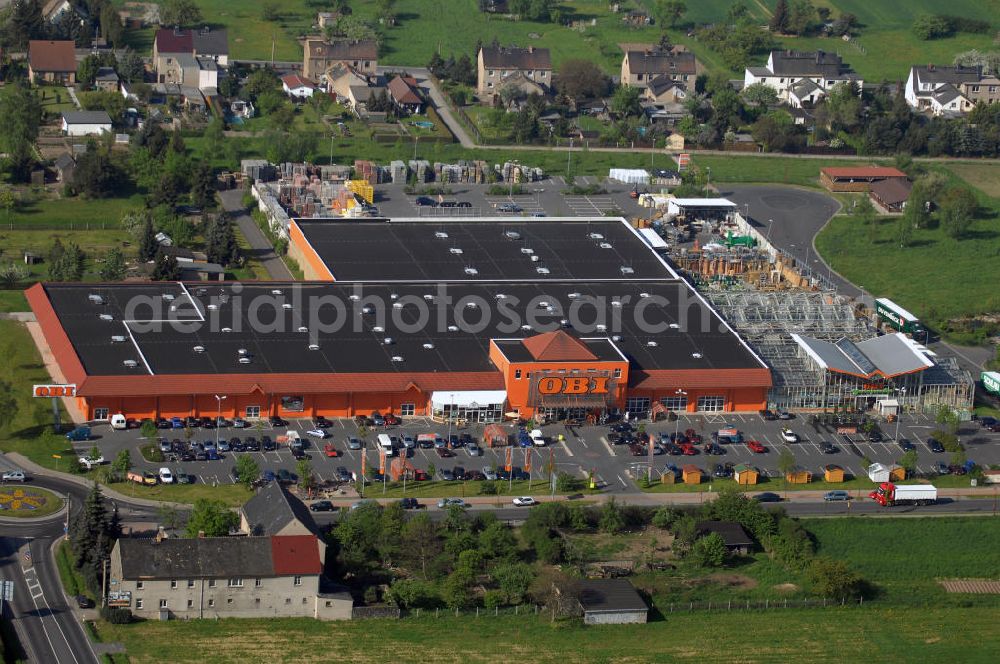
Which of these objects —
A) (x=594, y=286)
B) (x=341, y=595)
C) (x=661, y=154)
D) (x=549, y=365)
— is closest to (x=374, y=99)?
(x=661, y=154)

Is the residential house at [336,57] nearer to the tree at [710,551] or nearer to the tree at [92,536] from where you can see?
the tree at [710,551]

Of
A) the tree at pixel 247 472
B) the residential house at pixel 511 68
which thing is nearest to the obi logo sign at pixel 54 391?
the tree at pixel 247 472

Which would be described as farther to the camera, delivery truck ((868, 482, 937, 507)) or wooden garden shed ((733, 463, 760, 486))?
wooden garden shed ((733, 463, 760, 486))

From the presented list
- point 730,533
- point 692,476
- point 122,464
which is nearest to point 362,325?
point 122,464

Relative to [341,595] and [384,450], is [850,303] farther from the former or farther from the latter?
[341,595]

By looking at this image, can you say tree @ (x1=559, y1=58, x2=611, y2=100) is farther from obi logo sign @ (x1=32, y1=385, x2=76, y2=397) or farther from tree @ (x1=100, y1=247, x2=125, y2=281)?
obi logo sign @ (x1=32, y1=385, x2=76, y2=397)

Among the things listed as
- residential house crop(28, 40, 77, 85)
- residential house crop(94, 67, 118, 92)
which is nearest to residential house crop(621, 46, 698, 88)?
residential house crop(94, 67, 118, 92)
